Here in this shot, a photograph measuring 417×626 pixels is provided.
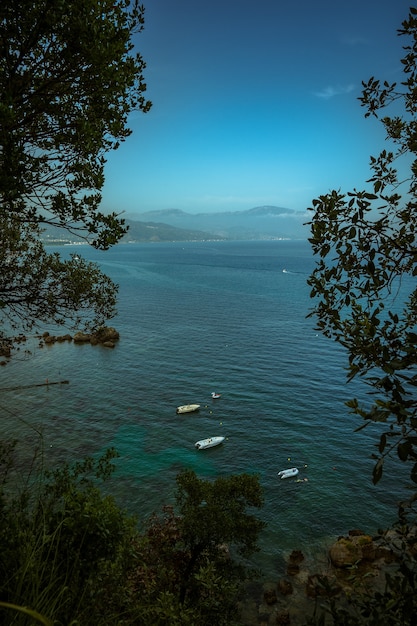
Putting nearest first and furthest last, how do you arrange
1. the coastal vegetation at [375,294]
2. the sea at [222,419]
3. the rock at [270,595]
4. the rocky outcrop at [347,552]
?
the coastal vegetation at [375,294] → the rock at [270,595] → the rocky outcrop at [347,552] → the sea at [222,419]

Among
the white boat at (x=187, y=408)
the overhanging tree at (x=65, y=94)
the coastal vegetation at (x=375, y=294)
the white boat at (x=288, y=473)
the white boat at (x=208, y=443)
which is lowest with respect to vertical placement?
the white boat at (x=288, y=473)

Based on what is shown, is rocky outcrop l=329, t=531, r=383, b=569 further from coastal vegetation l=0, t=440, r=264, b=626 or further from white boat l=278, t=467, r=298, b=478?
coastal vegetation l=0, t=440, r=264, b=626

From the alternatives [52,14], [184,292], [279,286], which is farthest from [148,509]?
[279,286]

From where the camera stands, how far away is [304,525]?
28094mm

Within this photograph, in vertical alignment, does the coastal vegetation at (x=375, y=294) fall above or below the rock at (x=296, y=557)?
above

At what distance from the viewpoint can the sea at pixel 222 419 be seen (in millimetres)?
29969

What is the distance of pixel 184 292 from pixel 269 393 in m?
74.1

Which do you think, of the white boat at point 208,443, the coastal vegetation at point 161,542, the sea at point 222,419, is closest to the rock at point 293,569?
the sea at point 222,419

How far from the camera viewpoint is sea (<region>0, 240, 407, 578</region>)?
2997cm

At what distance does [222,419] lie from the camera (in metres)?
43.0

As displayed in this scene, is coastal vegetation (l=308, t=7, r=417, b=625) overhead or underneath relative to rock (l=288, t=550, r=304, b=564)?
overhead

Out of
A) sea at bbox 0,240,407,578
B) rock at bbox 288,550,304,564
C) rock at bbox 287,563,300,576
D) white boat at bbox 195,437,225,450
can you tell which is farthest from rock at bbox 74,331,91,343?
rock at bbox 287,563,300,576

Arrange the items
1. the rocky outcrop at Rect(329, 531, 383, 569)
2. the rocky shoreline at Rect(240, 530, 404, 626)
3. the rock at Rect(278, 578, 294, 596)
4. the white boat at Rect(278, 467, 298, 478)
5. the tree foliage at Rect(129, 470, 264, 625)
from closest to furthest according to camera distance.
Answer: the tree foliage at Rect(129, 470, 264, 625)
the rocky shoreline at Rect(240, 530, 404, 626)
the rock at Rect(278, 578, 294, 596)
the rocky outcrop at Rect(329, 531, 383, 569)
the white boat at Rect(278, 467, 298, 478)

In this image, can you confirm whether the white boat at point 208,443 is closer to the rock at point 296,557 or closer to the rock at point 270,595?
the rock at point 296,557
